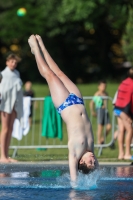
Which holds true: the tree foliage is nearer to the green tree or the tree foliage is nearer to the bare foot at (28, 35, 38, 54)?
the green tree

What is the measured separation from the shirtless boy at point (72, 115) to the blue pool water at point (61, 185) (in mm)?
206

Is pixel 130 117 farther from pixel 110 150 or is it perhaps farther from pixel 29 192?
pixel 29 192

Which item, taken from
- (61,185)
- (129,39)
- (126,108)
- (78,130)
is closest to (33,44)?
(78,130)

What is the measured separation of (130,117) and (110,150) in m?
2.62

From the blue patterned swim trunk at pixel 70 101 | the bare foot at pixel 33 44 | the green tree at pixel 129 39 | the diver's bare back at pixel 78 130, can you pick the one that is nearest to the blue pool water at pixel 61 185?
the diver's bare back at pixel 78 130

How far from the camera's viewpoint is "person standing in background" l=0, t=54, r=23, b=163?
44.4 feet

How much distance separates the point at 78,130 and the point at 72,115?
304 mm

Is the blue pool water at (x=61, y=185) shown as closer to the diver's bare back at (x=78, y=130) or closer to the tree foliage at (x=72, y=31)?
the diver's bare back at (x=78, y=130)

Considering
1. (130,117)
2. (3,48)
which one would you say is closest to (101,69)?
(3,48)

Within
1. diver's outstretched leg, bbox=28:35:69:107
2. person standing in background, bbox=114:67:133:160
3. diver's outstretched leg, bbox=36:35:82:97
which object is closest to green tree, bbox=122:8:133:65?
person standing in background, bbox=114:67:133:160

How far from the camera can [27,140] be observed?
18.5 meters

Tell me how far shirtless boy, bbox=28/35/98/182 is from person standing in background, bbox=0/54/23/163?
104 inches

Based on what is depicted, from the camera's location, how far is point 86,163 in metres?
9.27

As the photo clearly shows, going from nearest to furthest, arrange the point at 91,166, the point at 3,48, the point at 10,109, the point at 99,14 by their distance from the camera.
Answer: the point at 91,166, the point at 10,109, the point at 99,14, the point at 3,48
